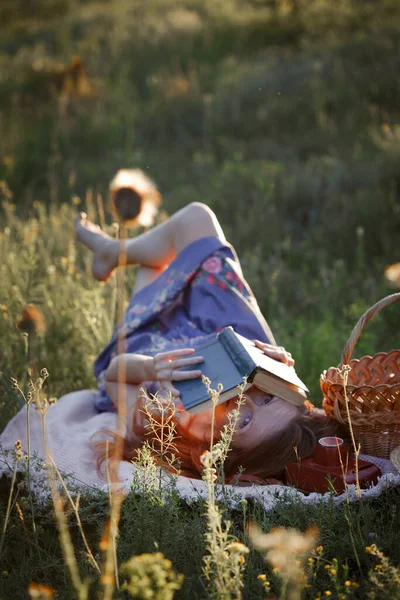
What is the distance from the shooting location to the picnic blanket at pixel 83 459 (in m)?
2.29

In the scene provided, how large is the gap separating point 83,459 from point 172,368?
53cm

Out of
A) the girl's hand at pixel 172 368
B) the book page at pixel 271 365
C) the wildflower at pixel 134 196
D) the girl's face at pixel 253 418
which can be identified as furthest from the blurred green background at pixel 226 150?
the book page at pixel 271 365

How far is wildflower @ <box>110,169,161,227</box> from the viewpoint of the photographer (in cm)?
347

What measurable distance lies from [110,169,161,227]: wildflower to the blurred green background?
0.44 meters

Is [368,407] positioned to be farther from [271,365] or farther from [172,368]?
[172,368]

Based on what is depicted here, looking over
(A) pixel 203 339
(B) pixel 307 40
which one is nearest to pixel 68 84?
(B) pixel 307 40

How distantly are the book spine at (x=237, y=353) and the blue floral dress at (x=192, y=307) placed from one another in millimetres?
359

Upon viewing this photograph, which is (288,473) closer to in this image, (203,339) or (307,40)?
(203,339)

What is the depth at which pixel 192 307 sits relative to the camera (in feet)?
10.2

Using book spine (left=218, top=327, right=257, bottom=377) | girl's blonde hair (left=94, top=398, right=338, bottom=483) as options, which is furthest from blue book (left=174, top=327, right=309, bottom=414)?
girl's blonde hair (left=94, top=398, right=338, bottom=483)

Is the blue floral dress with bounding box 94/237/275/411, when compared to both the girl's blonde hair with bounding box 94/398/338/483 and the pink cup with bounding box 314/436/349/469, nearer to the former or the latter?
the girl's blonde hair with bounding box 94/398/338/483

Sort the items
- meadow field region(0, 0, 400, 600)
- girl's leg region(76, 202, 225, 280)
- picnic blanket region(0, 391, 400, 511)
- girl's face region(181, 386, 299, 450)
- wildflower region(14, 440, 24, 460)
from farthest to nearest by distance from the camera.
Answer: girl's leg region(76, 202, 225, 280) < girl's face region(181, 386, 299, 450) < picnic blanket region(0, 391, 400, 511) < meadow field region(0, 0, 400, 600) < wildflower region(14, 440, 24, 460)

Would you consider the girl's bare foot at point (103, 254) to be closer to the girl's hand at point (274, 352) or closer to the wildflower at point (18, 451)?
the girl's hand at point (274, 352)

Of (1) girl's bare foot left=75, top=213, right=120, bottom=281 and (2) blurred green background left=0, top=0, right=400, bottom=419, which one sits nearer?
(1) girl's bare foot left=75, top=213, right=120, bottom=281
